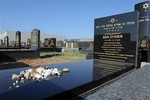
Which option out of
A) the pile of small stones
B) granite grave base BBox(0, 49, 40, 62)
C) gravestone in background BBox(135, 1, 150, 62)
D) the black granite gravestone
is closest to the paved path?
the pile of small stones

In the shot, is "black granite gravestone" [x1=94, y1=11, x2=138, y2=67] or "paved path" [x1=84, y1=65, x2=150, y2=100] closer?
"paved path" [x1=84, y1=65, x2=150, y2=100]

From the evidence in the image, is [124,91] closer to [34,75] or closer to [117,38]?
[34,75]

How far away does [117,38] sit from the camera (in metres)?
6.76

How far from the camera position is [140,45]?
9.50m

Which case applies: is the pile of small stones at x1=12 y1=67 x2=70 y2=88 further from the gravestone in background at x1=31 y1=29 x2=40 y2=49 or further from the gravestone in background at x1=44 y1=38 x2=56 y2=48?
the gravestone in background at x1=44 y1=38 x2=56 y2=48

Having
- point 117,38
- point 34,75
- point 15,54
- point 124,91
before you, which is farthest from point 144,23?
point 15,54

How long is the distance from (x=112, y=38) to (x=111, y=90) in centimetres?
363

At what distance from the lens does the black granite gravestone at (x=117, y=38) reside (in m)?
6.22

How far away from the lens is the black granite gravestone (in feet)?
20.4

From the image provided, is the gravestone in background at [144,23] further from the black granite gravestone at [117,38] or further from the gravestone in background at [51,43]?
the gravestone in background at [51,43]

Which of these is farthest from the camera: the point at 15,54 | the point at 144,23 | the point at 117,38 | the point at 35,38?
the point at 35,38

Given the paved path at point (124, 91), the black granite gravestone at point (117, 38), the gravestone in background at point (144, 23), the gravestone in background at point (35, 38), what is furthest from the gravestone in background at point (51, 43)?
the paved path at point (124, 91)

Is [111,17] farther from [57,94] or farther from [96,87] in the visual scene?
[57,94]

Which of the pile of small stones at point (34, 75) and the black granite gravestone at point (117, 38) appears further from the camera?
the black granite gravestone at point (117, 38)
